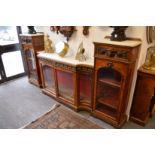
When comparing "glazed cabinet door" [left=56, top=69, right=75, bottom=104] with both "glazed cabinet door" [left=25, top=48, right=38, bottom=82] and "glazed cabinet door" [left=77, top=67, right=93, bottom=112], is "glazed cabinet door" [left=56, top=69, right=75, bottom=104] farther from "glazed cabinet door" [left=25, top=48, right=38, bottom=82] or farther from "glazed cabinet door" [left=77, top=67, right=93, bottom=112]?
"glazed cabinet door" [left=25, top=48, right=38, bottom=82]

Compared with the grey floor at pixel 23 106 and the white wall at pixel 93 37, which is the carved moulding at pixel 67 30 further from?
the grey floor at pixel 23 106

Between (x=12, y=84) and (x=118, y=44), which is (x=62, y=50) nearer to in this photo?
(x=118, y=44)

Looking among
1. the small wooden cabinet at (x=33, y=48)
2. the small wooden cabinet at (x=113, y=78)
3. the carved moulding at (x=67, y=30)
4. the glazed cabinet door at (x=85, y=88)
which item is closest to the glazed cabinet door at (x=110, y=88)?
the small wooden cabinet at (x=113, y=78)

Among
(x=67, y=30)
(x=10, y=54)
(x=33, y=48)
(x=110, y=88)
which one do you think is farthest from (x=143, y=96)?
(x=10, y=54)

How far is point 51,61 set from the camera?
2.31 meters

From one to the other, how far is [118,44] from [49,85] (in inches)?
65.7

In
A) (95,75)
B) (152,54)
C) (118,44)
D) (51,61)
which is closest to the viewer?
(118,44)

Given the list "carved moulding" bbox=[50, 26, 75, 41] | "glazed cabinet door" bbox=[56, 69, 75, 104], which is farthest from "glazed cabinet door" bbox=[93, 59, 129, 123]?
"carved moulding" bbox=[50, 26, 75, 41]

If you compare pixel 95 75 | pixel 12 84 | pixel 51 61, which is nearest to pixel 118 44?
pixel 95 75

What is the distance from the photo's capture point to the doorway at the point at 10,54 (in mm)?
3193

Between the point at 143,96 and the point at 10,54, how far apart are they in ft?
10.2

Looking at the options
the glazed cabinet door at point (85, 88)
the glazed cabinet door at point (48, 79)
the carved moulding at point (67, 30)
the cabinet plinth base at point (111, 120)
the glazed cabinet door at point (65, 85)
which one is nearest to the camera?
the cabinet plinth base at point (111, 120)

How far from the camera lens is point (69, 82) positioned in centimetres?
233

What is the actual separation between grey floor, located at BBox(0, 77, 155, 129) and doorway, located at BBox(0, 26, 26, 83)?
319 mm
